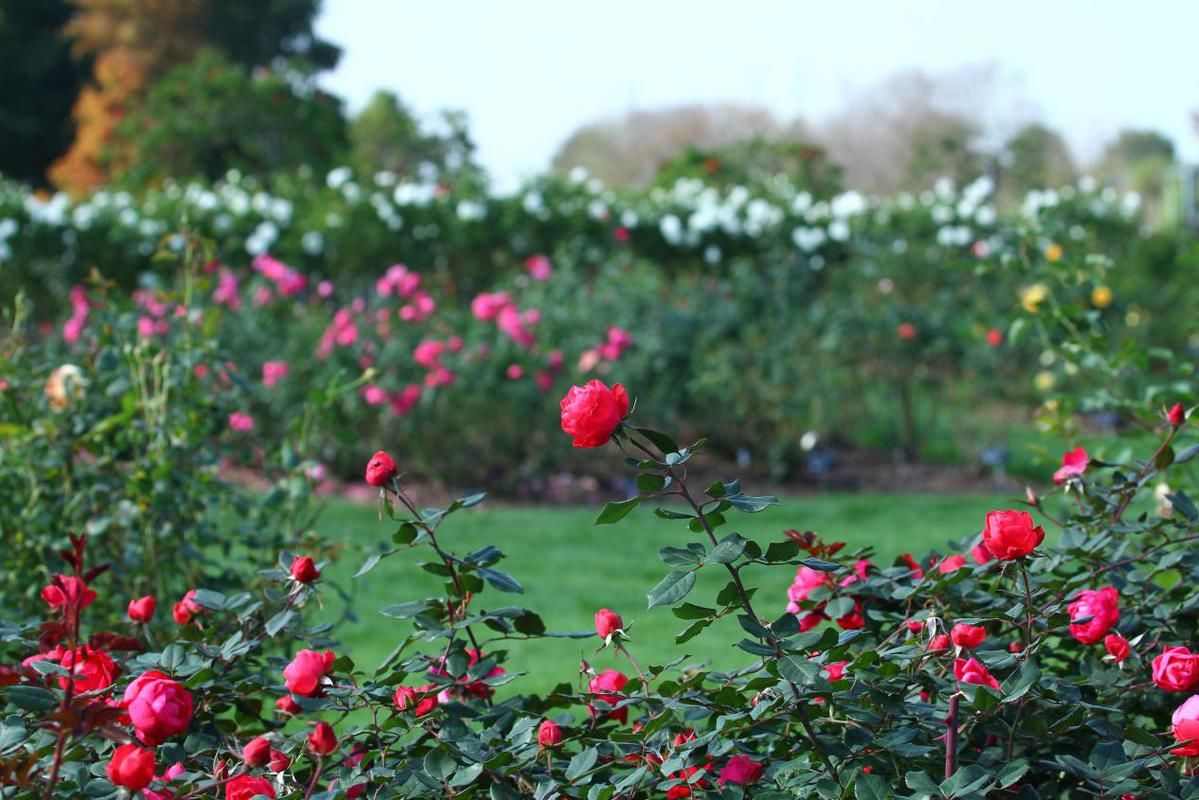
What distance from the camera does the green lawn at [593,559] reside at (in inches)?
138

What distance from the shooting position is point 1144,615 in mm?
1608

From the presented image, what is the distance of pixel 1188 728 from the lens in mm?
1147

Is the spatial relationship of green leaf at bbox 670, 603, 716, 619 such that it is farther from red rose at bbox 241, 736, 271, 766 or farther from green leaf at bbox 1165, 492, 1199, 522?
green leaf at bbox 1165, 492, 1199, 522

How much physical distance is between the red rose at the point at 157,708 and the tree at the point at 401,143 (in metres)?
13.6

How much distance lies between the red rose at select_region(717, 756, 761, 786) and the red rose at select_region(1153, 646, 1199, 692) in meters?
0.40

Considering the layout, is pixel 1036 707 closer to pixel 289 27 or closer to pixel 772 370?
pixel 772 370

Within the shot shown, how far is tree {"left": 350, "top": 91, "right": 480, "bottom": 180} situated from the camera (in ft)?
49.6

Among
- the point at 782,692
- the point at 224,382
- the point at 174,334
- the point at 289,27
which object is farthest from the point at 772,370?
the point at 289,27

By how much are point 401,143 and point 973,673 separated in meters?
15.2

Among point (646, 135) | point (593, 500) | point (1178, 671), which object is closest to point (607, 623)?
point (1178, 671)

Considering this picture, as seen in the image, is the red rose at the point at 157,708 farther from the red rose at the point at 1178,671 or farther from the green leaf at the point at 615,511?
the red rose at the point at 1178,671

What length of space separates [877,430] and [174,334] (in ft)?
13.7

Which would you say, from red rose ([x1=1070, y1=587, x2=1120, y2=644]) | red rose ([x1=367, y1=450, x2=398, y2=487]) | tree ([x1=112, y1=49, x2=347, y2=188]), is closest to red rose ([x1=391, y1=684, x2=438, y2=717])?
red rose ([x1=367, y1=450, x2=398, y2=487])

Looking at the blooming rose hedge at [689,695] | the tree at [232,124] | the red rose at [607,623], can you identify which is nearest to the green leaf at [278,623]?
the blooming rose hedge at [689,695]
